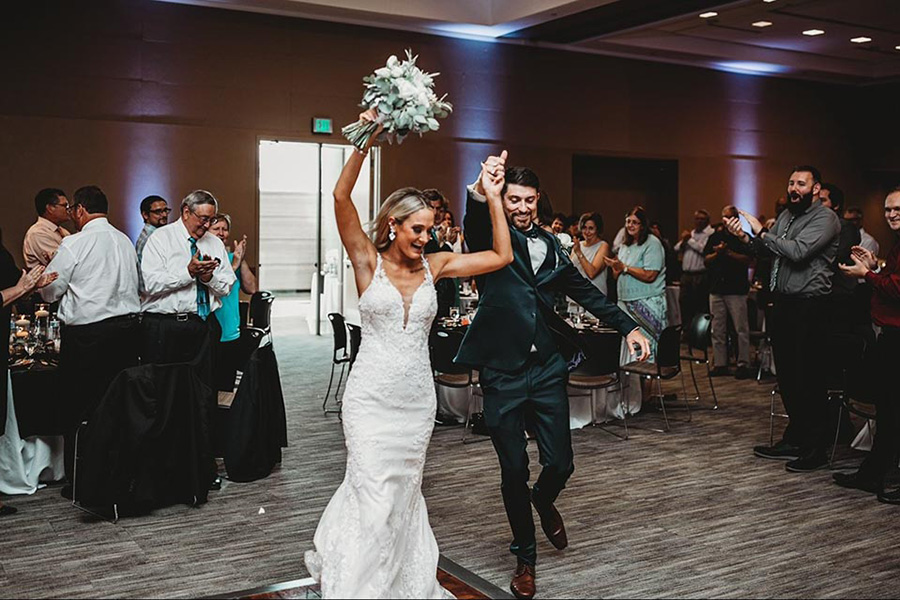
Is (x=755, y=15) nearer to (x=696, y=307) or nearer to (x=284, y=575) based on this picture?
(x=696, y=307)

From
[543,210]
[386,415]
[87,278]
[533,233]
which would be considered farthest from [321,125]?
[386,415]

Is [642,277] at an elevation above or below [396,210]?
below

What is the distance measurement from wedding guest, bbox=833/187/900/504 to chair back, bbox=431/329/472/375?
3014 millimetres

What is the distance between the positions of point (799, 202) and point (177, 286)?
4.32 m

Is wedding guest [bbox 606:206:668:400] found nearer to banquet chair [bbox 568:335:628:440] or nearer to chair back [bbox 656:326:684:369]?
chair back [bbox 656:326:684:369]

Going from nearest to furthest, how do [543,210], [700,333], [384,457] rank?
1. [384,457]
2. [543,210]
3. [700,333]

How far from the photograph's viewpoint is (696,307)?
13438mm

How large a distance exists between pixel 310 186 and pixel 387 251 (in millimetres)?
10743

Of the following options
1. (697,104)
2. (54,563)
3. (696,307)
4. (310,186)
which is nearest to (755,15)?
(697,104)

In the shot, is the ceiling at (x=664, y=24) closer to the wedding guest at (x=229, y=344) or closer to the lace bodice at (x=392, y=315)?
the wedding guest at (x=229, y=344)

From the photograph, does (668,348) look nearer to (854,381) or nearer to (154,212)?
(854,381)

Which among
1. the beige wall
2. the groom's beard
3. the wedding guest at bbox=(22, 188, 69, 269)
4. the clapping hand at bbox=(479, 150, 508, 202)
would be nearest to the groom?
the clapping hand at bbox=(479, 150, 508, 202)

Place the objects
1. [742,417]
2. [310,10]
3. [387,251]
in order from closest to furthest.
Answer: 1. [387,251]
2. [742,417]
3. [310,10]

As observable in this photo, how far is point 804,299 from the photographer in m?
6.70
